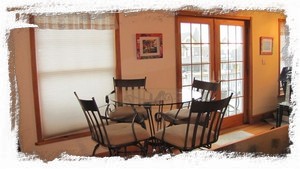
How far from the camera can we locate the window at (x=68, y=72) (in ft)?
8.92

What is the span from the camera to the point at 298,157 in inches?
32.7

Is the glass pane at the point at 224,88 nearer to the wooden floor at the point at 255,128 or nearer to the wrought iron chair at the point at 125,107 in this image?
the wooden floor at the point at 255,128

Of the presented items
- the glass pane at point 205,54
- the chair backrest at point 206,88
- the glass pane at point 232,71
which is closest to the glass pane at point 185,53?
the glass pane at point 205,54

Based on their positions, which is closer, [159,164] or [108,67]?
[159,164]

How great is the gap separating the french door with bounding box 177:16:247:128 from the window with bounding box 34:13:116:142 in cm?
110

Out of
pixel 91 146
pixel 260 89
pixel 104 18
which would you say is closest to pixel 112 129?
pixel 91 146

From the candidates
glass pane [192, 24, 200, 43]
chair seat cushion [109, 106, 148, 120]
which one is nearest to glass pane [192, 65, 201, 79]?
glass pane [192, 24, 200, 43]

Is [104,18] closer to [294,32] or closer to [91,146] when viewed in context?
[91,146]

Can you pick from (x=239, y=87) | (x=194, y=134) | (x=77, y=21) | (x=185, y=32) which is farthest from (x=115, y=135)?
(x=239, y=87)

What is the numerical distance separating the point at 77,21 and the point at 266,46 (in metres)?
3.40

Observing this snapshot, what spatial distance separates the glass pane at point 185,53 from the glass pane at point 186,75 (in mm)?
89

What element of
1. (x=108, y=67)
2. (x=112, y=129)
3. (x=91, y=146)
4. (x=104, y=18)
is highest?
(x=104, y=18)

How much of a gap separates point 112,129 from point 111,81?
983 mm

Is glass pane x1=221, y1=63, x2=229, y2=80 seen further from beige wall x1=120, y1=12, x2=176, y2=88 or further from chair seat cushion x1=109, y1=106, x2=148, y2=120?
chair seat cushion x1=109, y1=106, x2=148, y2=120
